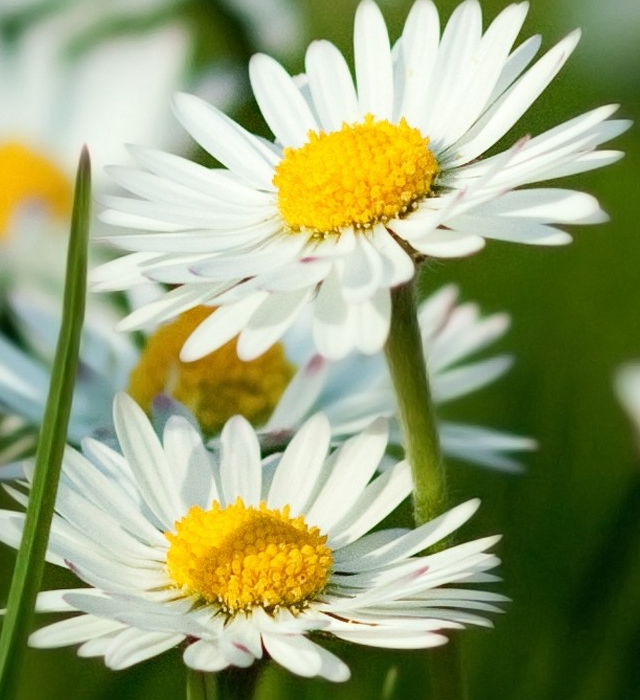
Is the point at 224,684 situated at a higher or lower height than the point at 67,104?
lower

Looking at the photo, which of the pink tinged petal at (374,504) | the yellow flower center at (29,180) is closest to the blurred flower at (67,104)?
the yellow flower center at (29,180)

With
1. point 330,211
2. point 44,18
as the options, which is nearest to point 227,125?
point 330,211

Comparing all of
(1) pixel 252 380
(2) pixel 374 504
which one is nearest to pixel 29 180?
(1) pixel 252 380

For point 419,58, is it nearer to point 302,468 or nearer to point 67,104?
point 302,468

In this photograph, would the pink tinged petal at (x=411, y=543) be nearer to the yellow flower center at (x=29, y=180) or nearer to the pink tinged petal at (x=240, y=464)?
the pink tinged petal at (x=240, y=464)

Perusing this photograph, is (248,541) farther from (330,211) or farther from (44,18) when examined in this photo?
(44,18)

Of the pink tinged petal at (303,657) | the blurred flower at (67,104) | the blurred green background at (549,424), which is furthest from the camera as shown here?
the blurred flower at (67,104)

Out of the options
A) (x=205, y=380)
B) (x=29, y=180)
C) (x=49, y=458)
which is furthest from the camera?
(x=29, y=180)

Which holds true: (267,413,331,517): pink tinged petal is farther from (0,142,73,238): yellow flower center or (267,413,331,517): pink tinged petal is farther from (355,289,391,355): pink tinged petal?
(0,142,73,238): yellow flower center
